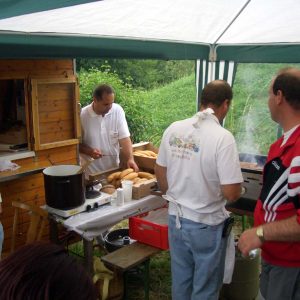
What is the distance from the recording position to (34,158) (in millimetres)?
3611

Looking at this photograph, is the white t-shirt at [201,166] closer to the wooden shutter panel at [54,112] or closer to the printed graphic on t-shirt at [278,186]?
the printed graphic on t-shirt at [278,186]

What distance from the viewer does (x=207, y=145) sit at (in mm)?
2270

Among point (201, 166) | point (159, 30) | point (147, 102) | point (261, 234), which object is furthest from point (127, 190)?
point (147, 102)

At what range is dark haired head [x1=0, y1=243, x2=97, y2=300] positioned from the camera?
728mm

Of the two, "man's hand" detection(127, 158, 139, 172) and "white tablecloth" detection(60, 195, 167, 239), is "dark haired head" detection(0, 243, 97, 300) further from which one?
"man's hand" detection(127, 158, 139, 172)

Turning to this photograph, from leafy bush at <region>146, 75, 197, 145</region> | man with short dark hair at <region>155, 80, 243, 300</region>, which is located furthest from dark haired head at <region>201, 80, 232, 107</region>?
leafy bush at <region>146, 75, 197, 145</region>

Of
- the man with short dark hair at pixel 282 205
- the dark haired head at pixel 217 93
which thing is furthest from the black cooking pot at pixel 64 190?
the man with short dark hair at pixel 282 205

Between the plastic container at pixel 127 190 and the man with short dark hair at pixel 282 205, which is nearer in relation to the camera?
the man with short dark hair at pixel 282 205

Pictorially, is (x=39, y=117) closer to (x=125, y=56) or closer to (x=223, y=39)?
(x=125, y=56)

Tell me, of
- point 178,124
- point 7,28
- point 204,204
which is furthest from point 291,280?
point 7,28

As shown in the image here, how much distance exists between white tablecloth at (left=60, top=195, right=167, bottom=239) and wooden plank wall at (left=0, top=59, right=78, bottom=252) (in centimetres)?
90

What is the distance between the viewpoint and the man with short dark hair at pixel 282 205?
5.54ft

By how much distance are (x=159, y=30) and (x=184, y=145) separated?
69.6 inches

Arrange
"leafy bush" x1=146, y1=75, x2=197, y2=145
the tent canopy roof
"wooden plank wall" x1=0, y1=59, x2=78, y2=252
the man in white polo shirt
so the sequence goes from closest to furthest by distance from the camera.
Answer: the tent canopy roof, "wooden plank wall" x1=0, y1=59, x2=78, y2=252, the man in white polo shirt, "leafy bush" x1=146, y1=75, x2=197, y2=145
